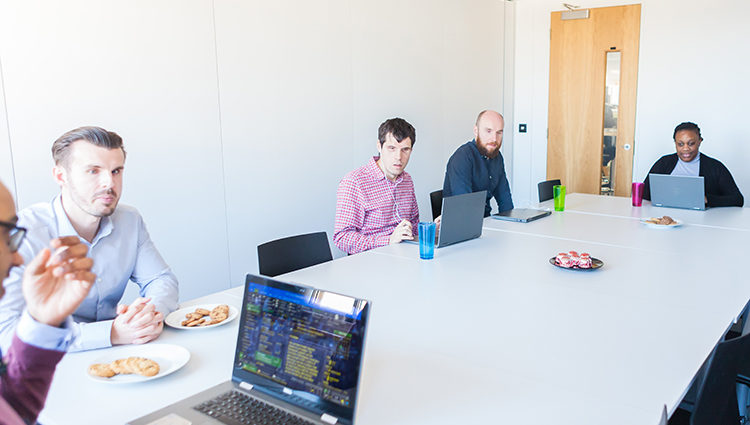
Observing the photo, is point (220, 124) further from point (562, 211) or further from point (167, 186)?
point (562, 211)

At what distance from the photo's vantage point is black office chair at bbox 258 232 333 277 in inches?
93.7

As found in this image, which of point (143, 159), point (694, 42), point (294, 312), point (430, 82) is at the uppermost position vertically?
point (694, 42)

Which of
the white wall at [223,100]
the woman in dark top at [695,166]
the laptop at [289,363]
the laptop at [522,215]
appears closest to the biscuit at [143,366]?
the laptop at [289,363]

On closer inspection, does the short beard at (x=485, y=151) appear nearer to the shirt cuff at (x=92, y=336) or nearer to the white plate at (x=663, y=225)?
the white plate at (x=663, y=225)

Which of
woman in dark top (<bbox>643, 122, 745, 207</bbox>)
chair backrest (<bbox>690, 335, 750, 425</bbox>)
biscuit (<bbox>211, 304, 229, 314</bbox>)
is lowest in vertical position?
chair backrest (<bbox>690, 335, 750, 425</bbox>)

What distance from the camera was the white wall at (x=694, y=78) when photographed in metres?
5.24

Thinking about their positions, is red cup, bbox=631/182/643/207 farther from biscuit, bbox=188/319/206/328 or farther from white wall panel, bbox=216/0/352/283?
biscuit, bbox=188/319/206/328

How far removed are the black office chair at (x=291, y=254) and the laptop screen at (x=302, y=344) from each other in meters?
0.97

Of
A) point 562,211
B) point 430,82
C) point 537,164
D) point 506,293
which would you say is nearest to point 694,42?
point 537,164

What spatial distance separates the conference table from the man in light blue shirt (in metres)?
0.20

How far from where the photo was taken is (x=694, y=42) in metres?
5.39

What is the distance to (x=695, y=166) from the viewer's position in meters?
4.40

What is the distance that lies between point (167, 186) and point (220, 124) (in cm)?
55

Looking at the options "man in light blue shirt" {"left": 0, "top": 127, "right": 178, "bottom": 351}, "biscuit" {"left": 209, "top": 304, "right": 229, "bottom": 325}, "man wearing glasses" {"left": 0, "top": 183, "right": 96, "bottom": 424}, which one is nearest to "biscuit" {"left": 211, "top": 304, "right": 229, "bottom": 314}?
"biscuit" {"left": 209, "top": 304, "right": 229, "bottom": 325}
